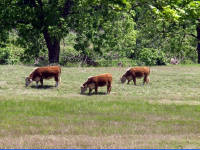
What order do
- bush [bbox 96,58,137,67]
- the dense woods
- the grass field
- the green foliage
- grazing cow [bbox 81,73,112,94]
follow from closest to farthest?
the grass field → grazing cow [bbox 81,73,112,94] → the dense woods → the green foliage → bush [bbox 96,58,137,67]

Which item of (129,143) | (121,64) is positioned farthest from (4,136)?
(121,64)

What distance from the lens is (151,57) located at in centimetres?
5494

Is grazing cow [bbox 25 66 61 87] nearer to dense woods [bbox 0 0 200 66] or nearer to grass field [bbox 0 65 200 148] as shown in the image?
grass field [bbox 0 65 200 148]

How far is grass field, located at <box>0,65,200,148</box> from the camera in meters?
13.6

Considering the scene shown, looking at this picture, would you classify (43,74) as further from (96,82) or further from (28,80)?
(96,82)

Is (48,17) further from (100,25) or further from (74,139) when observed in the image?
(74,139)

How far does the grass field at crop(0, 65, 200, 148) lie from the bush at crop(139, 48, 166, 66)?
22.1 meters

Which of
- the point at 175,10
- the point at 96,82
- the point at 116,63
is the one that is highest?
the point at 175,10

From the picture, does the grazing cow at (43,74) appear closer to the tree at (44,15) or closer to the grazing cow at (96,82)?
the grazing cow at (96,82)

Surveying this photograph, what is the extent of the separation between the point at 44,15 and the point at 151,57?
15.3 m

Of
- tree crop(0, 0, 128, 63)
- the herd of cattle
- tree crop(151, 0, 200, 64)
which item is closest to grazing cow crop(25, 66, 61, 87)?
the herd of cattle

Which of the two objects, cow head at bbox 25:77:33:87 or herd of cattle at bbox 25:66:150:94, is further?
cow head at bbox 25:77:33:87

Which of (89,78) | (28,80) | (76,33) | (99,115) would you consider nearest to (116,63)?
(76,33)

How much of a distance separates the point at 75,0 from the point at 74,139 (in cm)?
3315
